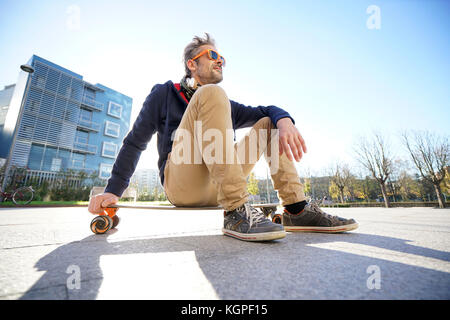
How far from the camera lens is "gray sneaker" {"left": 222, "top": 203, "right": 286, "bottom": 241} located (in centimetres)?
93

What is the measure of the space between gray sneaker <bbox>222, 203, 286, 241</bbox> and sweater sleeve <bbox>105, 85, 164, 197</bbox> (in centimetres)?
79

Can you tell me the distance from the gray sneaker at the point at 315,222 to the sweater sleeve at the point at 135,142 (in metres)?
1.19

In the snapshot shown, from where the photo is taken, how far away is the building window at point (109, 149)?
15.8 m

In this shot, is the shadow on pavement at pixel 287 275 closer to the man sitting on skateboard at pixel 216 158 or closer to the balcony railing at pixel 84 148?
the man sitting on skateboard at pixel 216 158

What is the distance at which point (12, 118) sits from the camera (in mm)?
13070

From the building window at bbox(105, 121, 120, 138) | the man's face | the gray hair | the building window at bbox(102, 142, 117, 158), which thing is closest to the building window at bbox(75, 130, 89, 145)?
the building window at bbox(102, 142, 117, 158)

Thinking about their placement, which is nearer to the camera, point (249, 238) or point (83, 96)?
→ point (249, 238)

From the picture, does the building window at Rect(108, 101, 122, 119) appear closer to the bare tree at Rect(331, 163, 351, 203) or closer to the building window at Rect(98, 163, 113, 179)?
the building window at Rect(98, 163, 113, 179)

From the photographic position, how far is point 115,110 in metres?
17.3

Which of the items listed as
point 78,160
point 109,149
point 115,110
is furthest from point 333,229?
point 115,110

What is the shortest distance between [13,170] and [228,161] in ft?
47.8
